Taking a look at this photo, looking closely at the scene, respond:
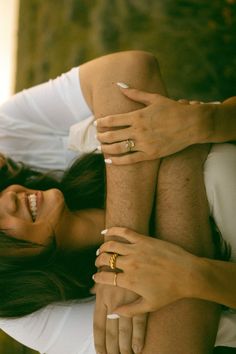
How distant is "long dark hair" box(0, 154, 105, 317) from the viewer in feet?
3.86

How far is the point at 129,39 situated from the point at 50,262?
1.09 metres

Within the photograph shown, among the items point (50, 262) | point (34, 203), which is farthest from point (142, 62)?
point (50, 262)

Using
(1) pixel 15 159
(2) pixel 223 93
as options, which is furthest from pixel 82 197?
(2) pixel 223 93

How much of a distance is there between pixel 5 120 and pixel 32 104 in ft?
0.39

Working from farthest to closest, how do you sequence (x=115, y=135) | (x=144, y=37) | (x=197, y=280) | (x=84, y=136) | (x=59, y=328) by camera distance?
(x=144, y=37), (x=84, y=136), (x=59, y=328), (x=115, y=135), (x=197, y=280)

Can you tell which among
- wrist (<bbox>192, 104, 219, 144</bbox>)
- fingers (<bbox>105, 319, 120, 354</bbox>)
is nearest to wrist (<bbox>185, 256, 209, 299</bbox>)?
fingers (<bbox>105, 319, 120, 354</bbox>)

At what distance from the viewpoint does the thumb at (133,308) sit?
0.99 meters

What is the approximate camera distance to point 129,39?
1.81 meters

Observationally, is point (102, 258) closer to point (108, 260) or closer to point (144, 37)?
point (108, 260)

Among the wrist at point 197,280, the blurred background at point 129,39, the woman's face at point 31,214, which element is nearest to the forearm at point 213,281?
the wrist at point 197,280

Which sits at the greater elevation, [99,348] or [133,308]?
[133,308]

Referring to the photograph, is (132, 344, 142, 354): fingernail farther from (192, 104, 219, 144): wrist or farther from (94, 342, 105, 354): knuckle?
(192, 104, 219, 144): wrist

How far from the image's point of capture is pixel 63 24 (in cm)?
196

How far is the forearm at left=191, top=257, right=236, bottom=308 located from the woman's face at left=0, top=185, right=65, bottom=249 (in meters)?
0.45
